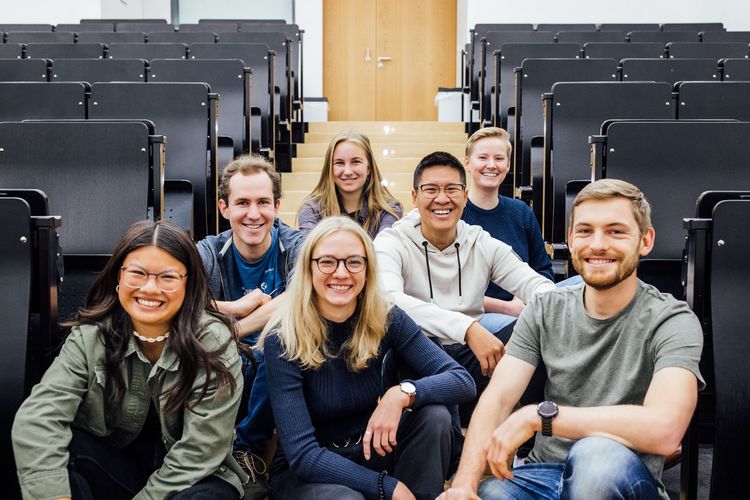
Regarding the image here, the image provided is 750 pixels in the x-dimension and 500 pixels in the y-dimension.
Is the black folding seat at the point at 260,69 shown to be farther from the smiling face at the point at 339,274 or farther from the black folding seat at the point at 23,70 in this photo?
the smiling face at the point at 339,274

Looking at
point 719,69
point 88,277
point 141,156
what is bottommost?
point 88,277

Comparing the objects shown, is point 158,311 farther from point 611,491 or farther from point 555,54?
point 555,54

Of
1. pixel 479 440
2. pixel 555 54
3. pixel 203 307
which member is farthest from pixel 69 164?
pixel 555 54

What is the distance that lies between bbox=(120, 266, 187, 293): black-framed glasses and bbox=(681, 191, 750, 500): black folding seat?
0.74 metres

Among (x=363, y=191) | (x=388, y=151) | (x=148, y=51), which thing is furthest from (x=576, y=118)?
(x=148, y=51)

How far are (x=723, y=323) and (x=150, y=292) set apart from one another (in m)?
0.81

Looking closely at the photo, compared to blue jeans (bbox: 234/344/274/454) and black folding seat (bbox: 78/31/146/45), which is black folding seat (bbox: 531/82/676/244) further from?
black folding seat (bbox: 78/31/146/45)

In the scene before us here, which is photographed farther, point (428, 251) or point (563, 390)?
point (428, 251)

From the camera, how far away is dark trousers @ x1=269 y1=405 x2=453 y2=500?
1047 mm

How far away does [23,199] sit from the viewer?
1.08 m

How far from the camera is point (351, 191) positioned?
5.71 ft

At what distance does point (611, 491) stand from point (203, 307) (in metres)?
0.60

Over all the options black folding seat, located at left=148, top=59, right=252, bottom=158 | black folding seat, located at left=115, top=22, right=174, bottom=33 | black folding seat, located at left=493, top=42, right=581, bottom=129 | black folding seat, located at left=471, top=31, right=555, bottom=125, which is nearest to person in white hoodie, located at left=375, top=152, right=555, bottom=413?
black folding seat, located at left=148, top=59, right=252, bottom=158

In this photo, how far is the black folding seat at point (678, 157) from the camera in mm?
1585
